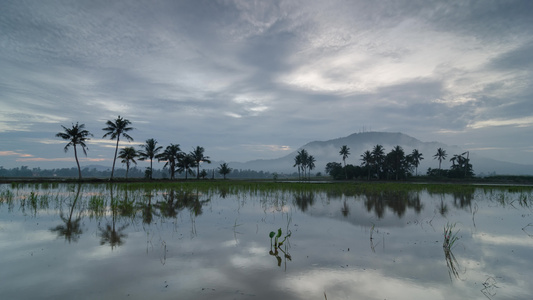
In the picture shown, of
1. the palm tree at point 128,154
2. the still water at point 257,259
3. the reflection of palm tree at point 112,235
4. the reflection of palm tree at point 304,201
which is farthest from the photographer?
the palm tree at point 128,154

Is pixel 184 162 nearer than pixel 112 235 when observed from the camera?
No

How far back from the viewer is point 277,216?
13.2 m

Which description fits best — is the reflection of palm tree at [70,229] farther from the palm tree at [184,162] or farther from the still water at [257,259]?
the palm tree at [184,162]

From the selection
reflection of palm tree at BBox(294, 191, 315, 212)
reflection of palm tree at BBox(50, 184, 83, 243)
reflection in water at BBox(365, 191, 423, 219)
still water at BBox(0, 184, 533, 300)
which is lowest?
reflection in water at BBox(365, 191, 423, 219)

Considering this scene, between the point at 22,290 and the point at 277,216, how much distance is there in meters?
9.88

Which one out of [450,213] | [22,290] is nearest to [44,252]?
[22,290]

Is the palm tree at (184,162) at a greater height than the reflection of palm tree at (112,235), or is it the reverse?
the palm tree at (184,162)

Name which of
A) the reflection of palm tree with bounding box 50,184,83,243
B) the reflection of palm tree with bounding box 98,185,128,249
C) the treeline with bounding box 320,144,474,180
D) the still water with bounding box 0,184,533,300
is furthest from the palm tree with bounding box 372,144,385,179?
the reflection of palm tree with bounding box 50,184,83,243

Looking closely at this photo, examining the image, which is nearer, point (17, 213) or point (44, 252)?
point (44, 252)

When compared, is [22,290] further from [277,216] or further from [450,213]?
[450,213]

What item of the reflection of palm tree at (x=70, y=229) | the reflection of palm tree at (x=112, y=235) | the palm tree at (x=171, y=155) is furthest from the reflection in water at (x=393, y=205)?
the palm tree at (x=171, y=155)

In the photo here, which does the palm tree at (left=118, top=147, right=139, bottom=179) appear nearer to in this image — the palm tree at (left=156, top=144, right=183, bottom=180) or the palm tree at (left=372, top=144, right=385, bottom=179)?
the palm tree at (left=156, top=144, right=183, bottom=180)

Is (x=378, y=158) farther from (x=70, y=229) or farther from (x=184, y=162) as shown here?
(x=70, y=229)

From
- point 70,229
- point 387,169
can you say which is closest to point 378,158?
point 387,169
